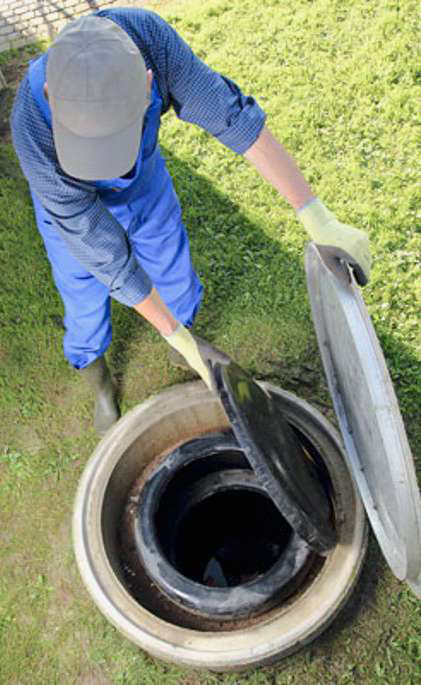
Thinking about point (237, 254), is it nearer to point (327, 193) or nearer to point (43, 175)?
point (327, 193)

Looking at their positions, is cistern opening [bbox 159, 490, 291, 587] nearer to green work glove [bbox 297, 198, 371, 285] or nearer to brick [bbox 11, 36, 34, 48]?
green work glove [bbox 297, 198, 371, 285]

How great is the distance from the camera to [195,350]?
10.5ft

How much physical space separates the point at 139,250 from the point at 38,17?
377cm

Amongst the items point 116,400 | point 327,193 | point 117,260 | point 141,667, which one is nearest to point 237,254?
point 327,193

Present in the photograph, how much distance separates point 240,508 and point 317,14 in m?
4.01

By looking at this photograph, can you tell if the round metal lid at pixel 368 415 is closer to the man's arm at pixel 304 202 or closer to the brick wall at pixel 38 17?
the man's arm at pixel 304 202

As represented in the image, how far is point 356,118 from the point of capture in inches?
207

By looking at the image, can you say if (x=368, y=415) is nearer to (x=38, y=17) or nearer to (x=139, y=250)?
(x=139, y=250)

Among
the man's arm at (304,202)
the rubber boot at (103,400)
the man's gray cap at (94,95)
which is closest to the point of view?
the man's gray cap at (94,95)

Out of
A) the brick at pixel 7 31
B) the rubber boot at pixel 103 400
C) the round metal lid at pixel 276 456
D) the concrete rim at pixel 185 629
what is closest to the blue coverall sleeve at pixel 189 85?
the round metal lid at pixel 276 456

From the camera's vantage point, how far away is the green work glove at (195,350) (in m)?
3.15

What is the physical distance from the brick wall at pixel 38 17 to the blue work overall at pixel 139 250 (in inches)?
137

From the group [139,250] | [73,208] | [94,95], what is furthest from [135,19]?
[139,250]

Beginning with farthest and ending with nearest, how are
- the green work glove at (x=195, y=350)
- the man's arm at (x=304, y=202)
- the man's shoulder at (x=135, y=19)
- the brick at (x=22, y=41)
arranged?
1. the brick at (x=22, y=41)
2. the green work glove at (x=195, y=350)
3. the man's arm at (x=304, y=202)
4. the man's shoulder at (x=135, y=19)
